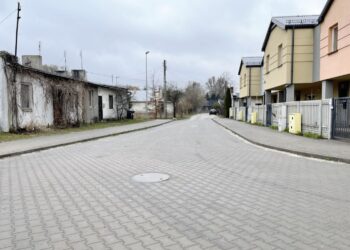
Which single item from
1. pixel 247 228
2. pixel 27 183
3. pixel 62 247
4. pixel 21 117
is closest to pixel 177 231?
pixel 247 228

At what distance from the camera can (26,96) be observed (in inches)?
770

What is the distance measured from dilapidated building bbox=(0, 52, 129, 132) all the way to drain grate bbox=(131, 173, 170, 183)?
12.9m

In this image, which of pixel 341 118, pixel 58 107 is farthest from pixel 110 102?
pixel 341 118

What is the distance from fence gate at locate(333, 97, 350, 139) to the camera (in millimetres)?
13133

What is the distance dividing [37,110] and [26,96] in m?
1.25

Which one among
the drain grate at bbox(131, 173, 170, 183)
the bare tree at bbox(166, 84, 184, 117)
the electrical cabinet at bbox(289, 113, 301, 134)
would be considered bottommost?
the drain grate at bbox(131, 173, 170, 183)

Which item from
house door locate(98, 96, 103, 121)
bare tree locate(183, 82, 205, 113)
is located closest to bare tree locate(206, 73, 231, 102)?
bare tree locate(183, 82, 205, 113)

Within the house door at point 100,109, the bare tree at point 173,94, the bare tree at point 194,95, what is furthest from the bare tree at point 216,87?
the house door at point 100,109

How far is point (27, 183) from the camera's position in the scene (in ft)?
22.6

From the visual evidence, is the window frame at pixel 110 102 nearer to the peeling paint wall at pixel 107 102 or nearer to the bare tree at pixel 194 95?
the peeling paint wall at pixel 107 102

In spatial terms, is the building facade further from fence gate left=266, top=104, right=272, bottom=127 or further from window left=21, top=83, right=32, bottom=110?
window left=21, top=83, right=32, bottom=110

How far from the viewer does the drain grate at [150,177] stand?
6996mm

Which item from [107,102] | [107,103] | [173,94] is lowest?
[107,103]

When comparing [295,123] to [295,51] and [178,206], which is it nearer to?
[295,51]
